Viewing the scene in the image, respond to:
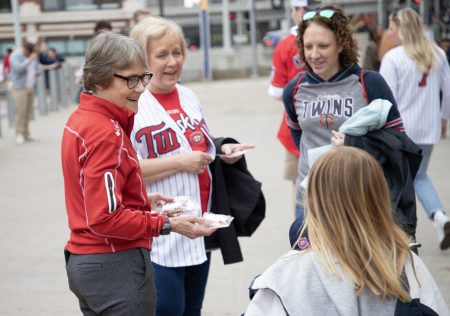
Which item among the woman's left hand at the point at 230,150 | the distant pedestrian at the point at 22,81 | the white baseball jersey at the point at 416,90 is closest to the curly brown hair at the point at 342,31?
the woman's left hand at the point at 230,150

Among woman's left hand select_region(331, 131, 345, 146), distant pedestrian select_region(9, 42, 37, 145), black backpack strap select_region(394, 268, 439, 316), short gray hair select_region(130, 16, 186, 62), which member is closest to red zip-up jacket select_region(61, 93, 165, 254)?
short gray hair select_region(130, 16, 186, 62)

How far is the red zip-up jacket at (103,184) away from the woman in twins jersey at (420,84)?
12.4 ft

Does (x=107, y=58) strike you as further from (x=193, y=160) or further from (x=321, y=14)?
(x=321, y=14)

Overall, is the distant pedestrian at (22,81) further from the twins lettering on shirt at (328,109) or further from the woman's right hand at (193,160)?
the woman's right hand at (193,160)

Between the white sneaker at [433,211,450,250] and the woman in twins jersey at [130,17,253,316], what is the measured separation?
2.93 m

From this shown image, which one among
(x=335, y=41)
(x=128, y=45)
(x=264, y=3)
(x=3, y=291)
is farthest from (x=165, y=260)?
(x=264, y=3)

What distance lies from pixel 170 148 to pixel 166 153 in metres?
0.03

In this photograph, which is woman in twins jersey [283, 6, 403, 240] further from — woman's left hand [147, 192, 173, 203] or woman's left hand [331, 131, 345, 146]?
woman's left hand [147, 192, 173, 203]

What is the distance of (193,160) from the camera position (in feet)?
12.9

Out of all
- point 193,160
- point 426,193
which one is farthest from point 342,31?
point 426,193

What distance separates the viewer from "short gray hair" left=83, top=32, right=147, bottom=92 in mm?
3135

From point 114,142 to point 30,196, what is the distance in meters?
7.16

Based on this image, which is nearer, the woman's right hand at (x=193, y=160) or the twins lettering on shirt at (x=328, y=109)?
the woman's right hand at (x=193, y=160)

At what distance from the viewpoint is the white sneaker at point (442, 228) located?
257 inches
